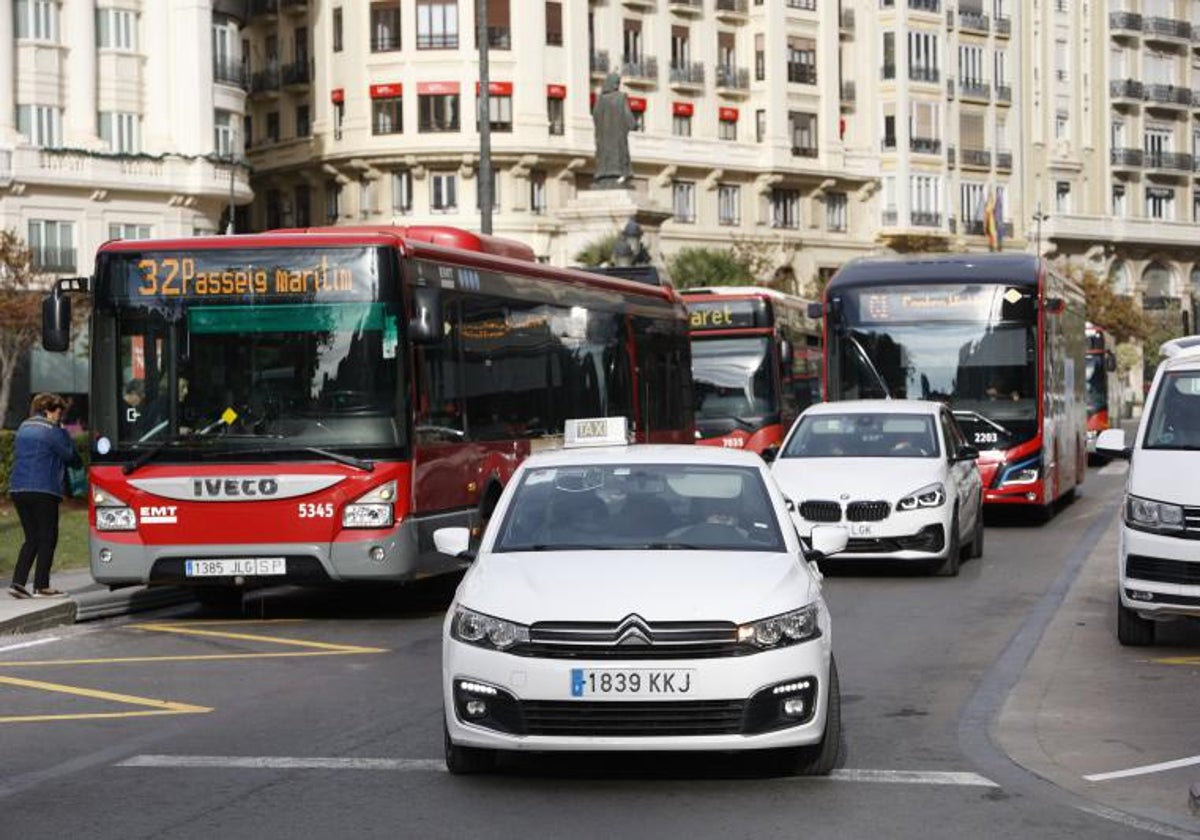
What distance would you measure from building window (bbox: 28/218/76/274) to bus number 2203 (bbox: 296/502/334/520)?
45733mm

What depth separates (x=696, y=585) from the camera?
32.7 ft

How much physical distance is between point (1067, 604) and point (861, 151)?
7503cm

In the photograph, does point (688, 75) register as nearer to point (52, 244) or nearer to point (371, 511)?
point (52, 244)

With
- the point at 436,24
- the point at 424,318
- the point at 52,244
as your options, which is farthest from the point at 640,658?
the point at 436,24

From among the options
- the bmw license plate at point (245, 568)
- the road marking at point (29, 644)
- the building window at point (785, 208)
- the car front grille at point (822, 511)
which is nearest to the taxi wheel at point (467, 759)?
the road marking at point (29, 644)

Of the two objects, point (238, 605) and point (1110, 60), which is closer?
point (238, 605)

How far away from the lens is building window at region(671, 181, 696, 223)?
8338 centimetres

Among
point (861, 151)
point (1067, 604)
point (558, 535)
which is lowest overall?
point (1067, 604)

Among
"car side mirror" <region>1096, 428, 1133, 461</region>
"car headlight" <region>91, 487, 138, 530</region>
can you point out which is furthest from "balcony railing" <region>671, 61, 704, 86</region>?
"car side mirror" <region>1096, 428, 1133, 461</region>

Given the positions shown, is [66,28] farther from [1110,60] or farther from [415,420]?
[1110,60]

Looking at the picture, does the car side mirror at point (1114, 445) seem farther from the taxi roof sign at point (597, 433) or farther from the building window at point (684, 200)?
the building window at point (684, 200)

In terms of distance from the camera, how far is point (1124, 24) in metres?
109

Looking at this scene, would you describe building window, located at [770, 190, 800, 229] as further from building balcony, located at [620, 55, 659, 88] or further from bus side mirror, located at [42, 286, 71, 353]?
bus side mirror, located at [42, 286, 71, 353]

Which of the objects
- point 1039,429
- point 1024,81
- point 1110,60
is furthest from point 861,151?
point 1039,429
